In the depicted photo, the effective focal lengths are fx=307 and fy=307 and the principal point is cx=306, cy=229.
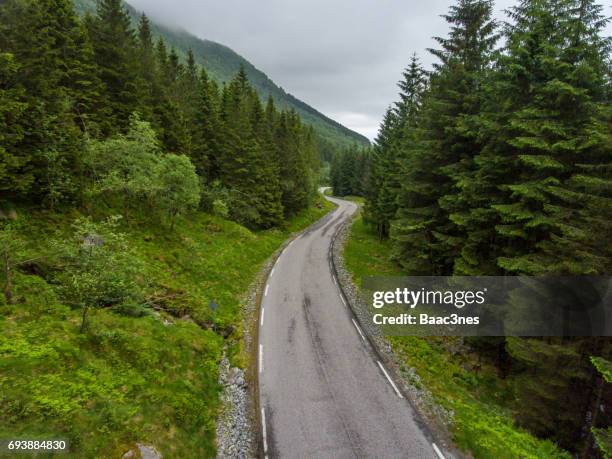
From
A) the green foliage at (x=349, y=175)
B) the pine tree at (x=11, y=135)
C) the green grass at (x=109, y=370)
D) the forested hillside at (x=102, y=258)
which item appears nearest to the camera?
the green grass at (x=109, y=370)

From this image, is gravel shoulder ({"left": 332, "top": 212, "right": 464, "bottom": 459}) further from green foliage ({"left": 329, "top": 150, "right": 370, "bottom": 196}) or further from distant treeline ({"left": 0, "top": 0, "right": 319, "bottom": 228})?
green foliage ({"left": 329, "top": 150, "right": 370, "bottom": 196})

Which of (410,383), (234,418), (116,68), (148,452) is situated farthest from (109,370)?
(116,68)

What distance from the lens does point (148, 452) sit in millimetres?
7543

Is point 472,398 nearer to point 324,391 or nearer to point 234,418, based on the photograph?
point 324,391

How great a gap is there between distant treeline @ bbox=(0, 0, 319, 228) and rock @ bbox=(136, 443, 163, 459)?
446 inches

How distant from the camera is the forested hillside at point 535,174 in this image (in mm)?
9281

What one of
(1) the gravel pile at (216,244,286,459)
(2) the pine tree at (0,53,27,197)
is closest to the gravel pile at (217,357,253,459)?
(1) the gravel pile at (216,244,286,459)

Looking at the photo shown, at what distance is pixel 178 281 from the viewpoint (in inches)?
707

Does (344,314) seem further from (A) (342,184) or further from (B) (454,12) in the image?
(A) (342,184)

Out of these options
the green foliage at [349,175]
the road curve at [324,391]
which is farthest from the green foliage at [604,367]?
the green foliage at [349,175]

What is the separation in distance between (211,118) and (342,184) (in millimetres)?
59165

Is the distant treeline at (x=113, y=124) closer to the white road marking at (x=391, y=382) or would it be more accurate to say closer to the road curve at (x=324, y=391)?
the road curve at (x=324, y=391)

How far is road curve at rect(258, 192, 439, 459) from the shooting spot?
909cm

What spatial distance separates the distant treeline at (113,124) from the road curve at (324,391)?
12323mm
